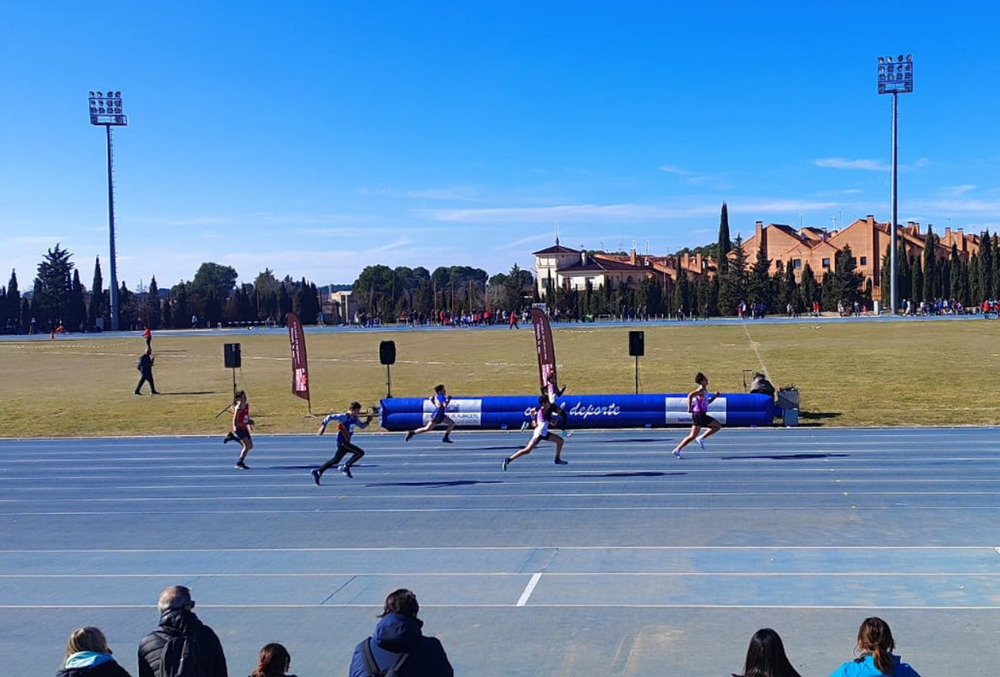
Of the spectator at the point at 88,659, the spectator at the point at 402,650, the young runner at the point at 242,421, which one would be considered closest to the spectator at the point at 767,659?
the spectator at the point at 402,650

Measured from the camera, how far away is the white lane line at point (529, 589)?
10.7 metres

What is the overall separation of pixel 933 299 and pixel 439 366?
66.8 meters

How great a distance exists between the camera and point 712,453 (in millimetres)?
Result: 21312

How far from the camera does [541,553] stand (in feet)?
42.3

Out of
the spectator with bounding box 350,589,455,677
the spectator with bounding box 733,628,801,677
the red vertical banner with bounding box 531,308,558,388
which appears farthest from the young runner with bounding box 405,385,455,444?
the spectator with bounding box 733,628,801,677

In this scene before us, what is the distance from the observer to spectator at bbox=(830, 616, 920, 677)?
5402 millimetres

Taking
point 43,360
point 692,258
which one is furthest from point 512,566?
point 692,258

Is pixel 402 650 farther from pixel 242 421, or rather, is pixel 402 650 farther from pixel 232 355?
pixel 232 355

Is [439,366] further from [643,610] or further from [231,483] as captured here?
[643,610]

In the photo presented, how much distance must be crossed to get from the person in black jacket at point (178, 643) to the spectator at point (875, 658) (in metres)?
3.50

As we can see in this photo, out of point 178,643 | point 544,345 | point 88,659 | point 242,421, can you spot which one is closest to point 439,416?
point 242,421

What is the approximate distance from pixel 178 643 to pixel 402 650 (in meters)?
1.28

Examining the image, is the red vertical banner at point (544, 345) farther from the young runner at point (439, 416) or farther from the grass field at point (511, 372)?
the grass field at point (511, 372)

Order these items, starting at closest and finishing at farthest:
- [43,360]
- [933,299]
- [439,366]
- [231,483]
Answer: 1. [231,483]
2. [439,366]
3. [43,360]
4. [933,299]
